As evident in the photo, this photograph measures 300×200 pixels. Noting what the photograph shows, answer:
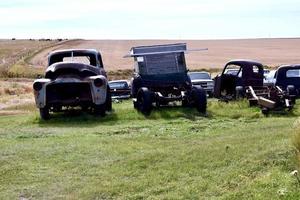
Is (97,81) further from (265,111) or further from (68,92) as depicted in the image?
(265,111)

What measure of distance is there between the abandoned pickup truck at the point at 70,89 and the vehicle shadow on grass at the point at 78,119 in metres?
0.24

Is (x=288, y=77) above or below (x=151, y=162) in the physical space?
below

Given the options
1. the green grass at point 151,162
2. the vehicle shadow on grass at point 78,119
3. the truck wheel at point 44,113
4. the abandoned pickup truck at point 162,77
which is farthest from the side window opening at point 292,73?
the truck wheel at point 44,113

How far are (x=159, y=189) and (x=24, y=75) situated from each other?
51.2m

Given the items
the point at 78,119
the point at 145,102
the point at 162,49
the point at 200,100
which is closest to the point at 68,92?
the point at 78,119

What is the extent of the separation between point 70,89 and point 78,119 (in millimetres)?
1363

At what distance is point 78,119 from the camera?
60.4ft

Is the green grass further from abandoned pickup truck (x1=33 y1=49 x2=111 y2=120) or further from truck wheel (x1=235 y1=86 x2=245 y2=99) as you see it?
truck wheel (x1=235 y1=86 x2=245 y2=99)

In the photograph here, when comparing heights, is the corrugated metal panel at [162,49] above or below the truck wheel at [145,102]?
above

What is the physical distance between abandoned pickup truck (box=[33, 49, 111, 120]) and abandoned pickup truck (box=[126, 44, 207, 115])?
141 centimetres

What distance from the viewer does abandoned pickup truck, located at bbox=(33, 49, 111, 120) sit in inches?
745

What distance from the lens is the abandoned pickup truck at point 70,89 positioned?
18.9 m

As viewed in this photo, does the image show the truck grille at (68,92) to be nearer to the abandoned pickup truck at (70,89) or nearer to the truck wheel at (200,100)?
the abandoned pickup truck at (70,89)

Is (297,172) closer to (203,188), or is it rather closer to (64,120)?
(203,188)
